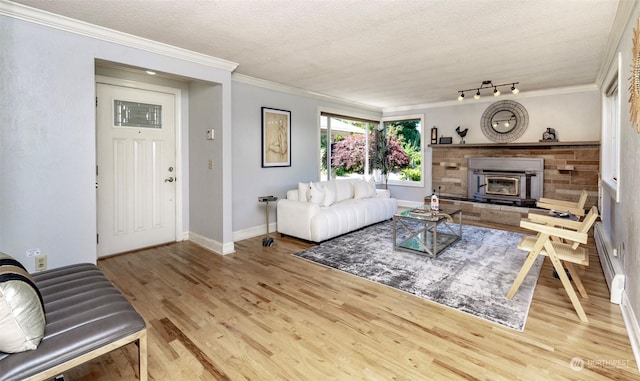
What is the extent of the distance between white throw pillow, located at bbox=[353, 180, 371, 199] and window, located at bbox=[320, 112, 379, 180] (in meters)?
0.87

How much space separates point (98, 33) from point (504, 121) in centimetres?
645

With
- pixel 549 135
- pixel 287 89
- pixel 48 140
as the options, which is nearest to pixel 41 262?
pixel 48 140

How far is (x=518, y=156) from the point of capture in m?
5.95

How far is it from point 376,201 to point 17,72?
Result: 15.5 feet

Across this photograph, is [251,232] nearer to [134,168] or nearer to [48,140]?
[134,168]

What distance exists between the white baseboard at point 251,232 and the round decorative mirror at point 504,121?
4597 millimetres

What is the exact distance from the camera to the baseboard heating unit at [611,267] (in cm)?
262

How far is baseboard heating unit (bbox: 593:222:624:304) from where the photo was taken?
8.61 ft

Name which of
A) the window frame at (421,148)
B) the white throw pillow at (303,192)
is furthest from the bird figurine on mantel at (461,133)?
the white throw pillow at (303,192)

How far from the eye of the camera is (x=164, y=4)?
8.09ft

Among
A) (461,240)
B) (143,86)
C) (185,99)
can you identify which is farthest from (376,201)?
(143,86)

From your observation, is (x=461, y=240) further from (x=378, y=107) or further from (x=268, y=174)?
(x=378, y=107)

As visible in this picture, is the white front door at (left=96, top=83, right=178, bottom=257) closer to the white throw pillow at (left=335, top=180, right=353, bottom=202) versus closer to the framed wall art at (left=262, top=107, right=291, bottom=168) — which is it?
the framed wall art at (left=262, top=107, right=291, bottom=168)

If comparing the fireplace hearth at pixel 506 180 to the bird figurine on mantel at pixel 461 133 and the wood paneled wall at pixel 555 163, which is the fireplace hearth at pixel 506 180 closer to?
the wood paneled wall at pixel 555 163
